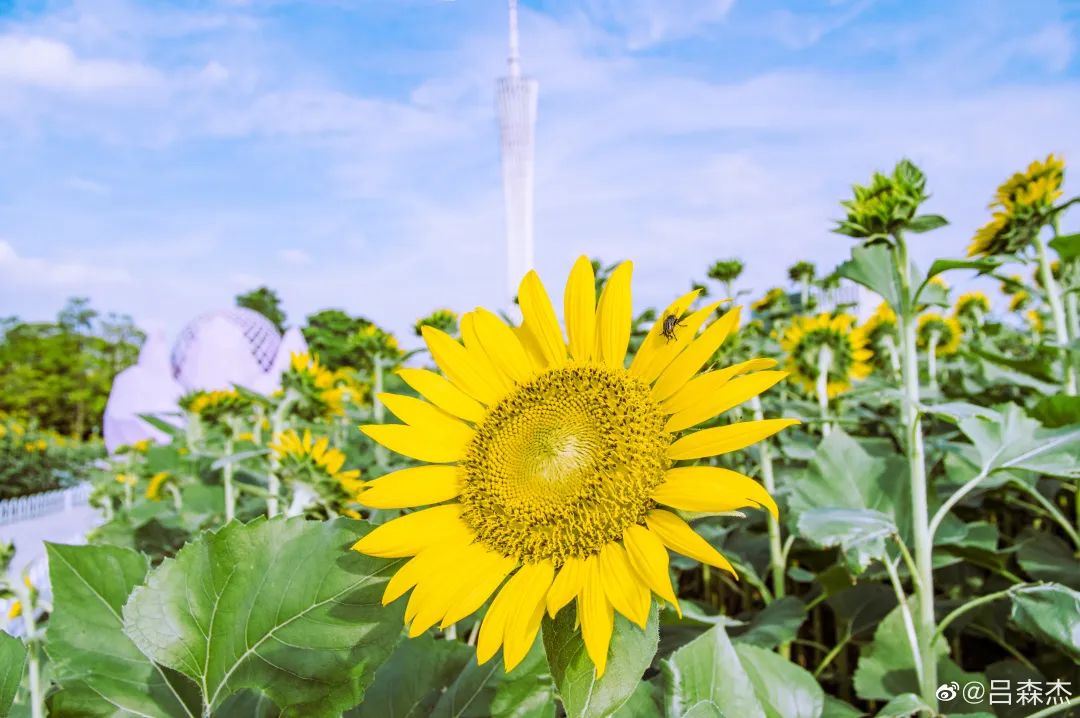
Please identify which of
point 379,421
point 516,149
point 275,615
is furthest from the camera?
point 516,149

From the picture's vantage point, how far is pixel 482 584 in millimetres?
619

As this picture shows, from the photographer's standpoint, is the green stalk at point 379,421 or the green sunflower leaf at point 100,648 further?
the green stalk at point 379,421

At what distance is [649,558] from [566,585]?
0.07m

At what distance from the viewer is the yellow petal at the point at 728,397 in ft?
1.95

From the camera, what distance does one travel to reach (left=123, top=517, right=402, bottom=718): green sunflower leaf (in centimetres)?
65

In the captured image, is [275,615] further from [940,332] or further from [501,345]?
[940,332]

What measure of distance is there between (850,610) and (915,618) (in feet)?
0.62

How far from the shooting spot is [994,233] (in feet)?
6.15

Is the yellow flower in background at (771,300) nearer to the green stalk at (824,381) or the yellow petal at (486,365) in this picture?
the green stalk at (824,381)

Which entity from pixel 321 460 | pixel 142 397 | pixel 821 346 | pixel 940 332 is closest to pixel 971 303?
pixel 940 332

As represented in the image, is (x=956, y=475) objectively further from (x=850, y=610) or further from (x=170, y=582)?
(x=170, y=582)

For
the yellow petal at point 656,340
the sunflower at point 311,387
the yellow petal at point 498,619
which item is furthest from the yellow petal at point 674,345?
the sunflower at point 311,387

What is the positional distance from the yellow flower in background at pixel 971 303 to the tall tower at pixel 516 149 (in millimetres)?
12613

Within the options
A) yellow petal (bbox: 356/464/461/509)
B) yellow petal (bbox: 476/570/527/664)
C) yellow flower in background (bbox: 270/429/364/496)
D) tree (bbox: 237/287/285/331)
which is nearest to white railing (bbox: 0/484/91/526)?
yellow flower in background (bbox: 270/429/364/496)
